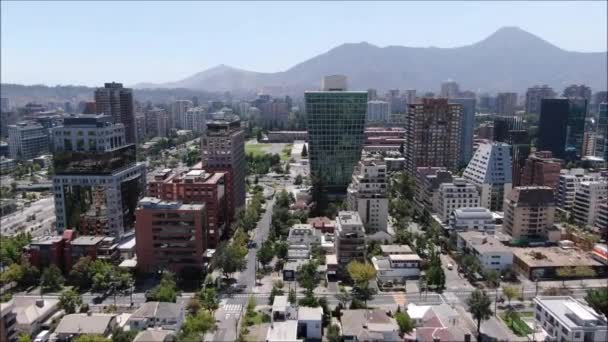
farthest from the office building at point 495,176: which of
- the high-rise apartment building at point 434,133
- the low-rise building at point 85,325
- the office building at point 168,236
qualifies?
the low-rise building at point 85,325

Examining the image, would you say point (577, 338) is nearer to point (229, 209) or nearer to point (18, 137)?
point (229, 209)

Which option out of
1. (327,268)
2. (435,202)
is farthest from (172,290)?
(435,202)

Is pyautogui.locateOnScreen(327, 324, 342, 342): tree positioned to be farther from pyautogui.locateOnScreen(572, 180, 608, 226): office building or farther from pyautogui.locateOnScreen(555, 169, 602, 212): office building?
pyautogui.locateOnScreen(555, 169, 602, 212): office building

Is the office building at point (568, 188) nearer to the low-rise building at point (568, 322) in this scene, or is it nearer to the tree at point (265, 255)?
the low-rise building at point (568, 322)

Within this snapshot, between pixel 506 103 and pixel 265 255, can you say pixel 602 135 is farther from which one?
pixel 265 255

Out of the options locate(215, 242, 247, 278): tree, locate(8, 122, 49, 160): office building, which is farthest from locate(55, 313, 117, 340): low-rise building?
locate(8, 122, 49, 160): office building

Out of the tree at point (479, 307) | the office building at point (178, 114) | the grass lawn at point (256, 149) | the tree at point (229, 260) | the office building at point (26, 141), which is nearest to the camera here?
the tree at point (479, 307)

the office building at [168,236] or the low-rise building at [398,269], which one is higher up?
the office building at [168,236]

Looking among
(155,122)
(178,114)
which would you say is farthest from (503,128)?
(178,114)
